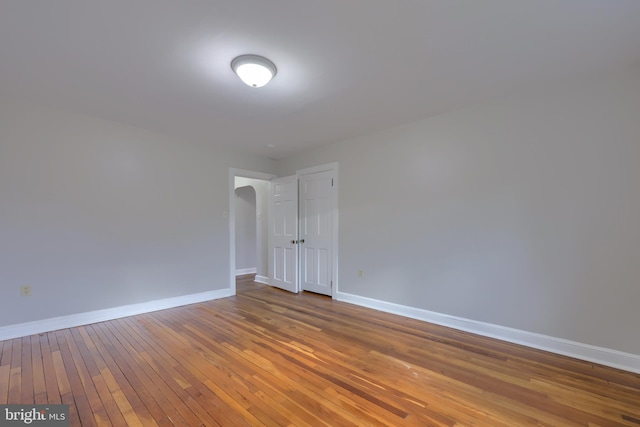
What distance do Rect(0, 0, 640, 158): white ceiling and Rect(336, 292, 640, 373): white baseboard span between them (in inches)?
95.0

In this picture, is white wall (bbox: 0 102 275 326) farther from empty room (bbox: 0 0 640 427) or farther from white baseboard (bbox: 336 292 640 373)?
white baseboard (bbox: 336 292 640 373)

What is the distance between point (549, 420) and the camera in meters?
1.62

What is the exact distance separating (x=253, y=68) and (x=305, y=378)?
2.49 m

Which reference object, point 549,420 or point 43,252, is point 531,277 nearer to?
point 549,420

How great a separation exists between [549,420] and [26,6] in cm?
407

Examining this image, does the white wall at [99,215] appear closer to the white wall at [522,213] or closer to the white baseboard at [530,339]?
the white wall at [522,213]

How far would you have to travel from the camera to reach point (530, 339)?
102 inches

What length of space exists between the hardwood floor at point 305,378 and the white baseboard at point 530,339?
0.33ft

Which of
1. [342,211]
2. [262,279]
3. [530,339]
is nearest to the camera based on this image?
[530,339]

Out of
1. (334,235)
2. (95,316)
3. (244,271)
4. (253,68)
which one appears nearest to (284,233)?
(334,235)

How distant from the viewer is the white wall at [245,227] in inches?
257

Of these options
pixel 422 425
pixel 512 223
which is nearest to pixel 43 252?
pixel 422 425

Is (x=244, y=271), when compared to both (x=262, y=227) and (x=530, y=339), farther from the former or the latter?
(x=530, y=339)

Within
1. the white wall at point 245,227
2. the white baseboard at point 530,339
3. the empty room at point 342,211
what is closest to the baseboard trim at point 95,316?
the empty room at point 342,211
